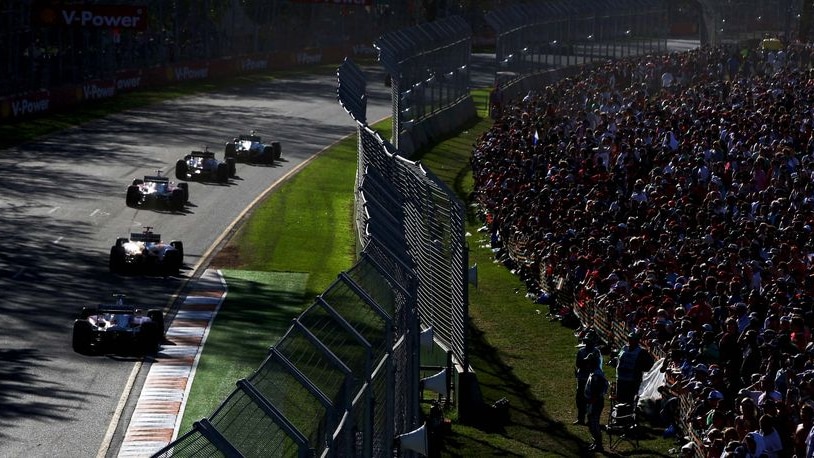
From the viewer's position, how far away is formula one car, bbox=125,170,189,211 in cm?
3475

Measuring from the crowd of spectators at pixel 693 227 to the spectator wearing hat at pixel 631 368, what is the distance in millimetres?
440

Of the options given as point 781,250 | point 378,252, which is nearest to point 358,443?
point 378,252

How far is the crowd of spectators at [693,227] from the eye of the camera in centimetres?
1647

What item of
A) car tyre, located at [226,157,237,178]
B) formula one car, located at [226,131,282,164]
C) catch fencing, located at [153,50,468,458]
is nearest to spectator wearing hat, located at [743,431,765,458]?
catch fencing, located at [153,50,468,458]

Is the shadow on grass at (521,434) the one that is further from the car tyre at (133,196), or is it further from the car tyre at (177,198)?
the car tyre at (133,196)

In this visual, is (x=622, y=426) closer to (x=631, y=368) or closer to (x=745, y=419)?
(x=631, y=368)

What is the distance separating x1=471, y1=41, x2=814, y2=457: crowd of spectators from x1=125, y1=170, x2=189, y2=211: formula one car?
23.4 ft

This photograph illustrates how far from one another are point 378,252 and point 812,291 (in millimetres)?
7960

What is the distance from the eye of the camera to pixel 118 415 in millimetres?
19312

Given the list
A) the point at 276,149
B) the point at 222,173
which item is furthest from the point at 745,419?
the point at 276,149

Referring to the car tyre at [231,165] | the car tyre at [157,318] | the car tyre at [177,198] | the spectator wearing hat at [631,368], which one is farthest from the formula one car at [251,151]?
the spectator wearing hat at [631,368]

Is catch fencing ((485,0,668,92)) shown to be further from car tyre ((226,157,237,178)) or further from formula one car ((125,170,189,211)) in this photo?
formula one car ((125,170,189,211))

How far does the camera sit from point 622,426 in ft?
59.1

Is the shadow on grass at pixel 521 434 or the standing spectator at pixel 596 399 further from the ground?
the standing spectator at pixel 596 399
